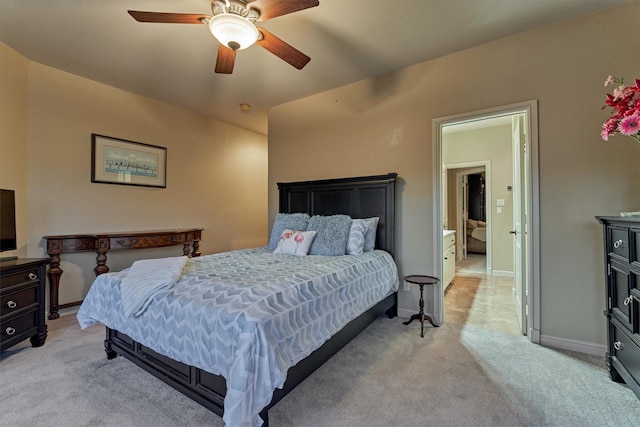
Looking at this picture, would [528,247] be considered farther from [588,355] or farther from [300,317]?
[300,317]

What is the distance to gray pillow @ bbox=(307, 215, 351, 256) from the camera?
9.41ft

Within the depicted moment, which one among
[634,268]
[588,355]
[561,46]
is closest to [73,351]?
[634,268]

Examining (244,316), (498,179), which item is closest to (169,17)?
(244,316)

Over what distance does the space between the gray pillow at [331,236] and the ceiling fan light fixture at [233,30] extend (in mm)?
1839

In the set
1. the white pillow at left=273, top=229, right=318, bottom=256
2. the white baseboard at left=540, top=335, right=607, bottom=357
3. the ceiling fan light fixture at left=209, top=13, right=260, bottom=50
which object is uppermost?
the ceiling fan light fixture at left=209, top=13, right=260, bottom=50

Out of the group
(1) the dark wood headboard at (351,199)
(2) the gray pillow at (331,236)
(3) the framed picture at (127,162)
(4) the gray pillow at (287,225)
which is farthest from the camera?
(3) the framed picture at (127,162)

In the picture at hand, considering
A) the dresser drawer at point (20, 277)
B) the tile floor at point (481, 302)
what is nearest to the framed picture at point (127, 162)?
the dresser drawer at point (20, 277)

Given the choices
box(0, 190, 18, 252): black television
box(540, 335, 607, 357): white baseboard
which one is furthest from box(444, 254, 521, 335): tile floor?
box(0, 190, 18, 252): black television

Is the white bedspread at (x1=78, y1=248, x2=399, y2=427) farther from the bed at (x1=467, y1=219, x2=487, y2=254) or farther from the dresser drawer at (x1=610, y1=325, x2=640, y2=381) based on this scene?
the bed at (x1=467, y1=219, x2=487, y2=254)

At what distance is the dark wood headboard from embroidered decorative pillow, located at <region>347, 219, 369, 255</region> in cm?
30

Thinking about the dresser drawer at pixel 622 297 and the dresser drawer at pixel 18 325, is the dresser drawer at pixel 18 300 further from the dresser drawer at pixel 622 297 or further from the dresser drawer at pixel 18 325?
the dresser drawer at pixel 622 297

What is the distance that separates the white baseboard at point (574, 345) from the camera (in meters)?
2.22

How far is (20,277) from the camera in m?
2.27

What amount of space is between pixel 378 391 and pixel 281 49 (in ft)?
8.18
